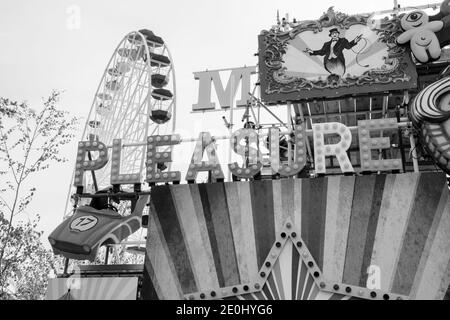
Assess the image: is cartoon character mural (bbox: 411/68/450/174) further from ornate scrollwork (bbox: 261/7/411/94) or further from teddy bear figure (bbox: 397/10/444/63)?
ornate scrollwork (bbox: 261/7/411/94)

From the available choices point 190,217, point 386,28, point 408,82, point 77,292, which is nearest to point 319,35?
point 386,28

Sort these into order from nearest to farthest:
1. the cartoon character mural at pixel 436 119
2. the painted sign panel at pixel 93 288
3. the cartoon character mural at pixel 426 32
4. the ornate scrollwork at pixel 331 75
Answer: the cartoon character mural at pixel 436 119 < the painted sign panel at pixel 93 288 < the cartoon character mural at pixel 426 32 < the ornate scrollwork at pixel 331 75

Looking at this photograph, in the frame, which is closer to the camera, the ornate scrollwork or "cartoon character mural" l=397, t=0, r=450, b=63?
"cartoon character mural" l=397, t=0, r=450, b=63

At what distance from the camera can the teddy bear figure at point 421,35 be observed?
11.6 metres

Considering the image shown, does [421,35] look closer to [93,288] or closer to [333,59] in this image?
[333,59]

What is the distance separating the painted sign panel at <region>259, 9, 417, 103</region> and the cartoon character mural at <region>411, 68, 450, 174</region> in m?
1.79

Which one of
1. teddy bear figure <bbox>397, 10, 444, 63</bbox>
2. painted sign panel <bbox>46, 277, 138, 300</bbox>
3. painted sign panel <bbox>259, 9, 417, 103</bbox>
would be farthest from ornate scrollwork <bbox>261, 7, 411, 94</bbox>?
painted sign panel <bbox>46, 277, 138, 300</bbox>

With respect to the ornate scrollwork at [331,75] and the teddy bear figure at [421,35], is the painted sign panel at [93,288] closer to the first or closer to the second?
the ornate scrollwork at [331,75]

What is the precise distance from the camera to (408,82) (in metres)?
11.7

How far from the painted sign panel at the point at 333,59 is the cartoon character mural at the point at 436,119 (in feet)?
5.87

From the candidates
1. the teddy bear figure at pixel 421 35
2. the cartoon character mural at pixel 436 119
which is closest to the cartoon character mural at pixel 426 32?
the teddy bear figure at pixel 421 35

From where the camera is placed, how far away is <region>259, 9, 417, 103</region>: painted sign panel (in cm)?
1199

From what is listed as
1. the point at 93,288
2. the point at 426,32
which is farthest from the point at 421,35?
the point at 93,288

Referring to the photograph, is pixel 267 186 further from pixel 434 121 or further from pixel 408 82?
pixel 408 82
